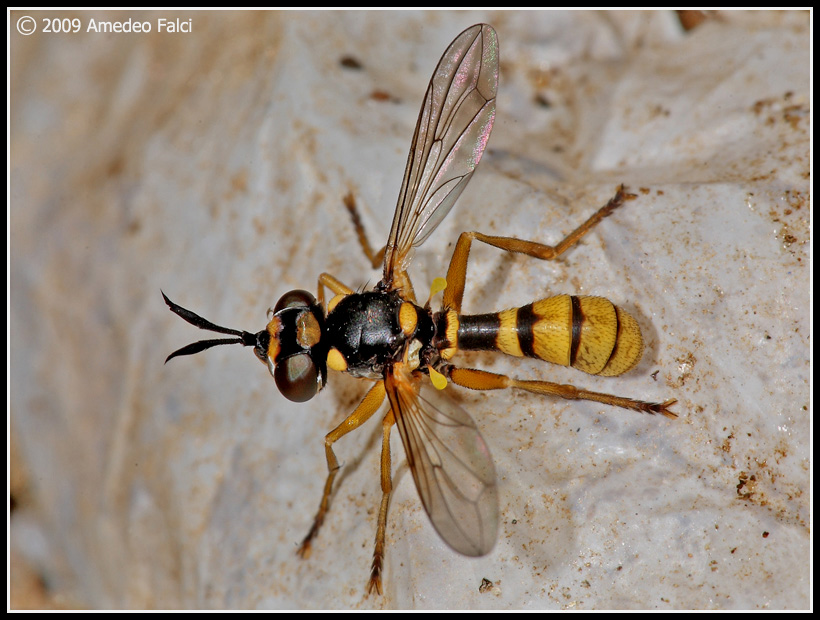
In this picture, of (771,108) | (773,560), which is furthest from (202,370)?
(771,108)

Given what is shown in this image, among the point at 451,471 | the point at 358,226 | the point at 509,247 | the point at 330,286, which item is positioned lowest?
the point at 451,471

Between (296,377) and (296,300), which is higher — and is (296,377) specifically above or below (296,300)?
below

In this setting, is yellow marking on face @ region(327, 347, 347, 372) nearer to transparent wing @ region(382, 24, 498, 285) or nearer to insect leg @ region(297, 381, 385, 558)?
insect leg @ region(297, 381, 385, 558)

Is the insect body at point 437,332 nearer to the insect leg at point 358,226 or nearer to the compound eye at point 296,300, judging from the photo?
the compound eye at point 296,300

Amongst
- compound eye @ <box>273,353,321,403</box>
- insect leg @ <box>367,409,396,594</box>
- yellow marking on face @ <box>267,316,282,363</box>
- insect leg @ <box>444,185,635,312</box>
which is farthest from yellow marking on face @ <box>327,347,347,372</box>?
insect leg @ <box>444,185,635,312</box>

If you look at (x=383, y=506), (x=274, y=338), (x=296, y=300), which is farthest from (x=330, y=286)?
(x=383, y=506)

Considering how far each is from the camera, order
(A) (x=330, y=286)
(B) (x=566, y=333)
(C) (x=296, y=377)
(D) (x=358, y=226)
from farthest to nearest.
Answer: (D) (x=358, y=226) → (A) (x=330, y=286) → (C) (x=296, y=377) → (B) (x=566, y=333)

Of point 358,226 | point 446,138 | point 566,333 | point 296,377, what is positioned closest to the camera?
point 566,333

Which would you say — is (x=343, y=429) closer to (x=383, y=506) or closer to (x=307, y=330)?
(x=383, y=506)
